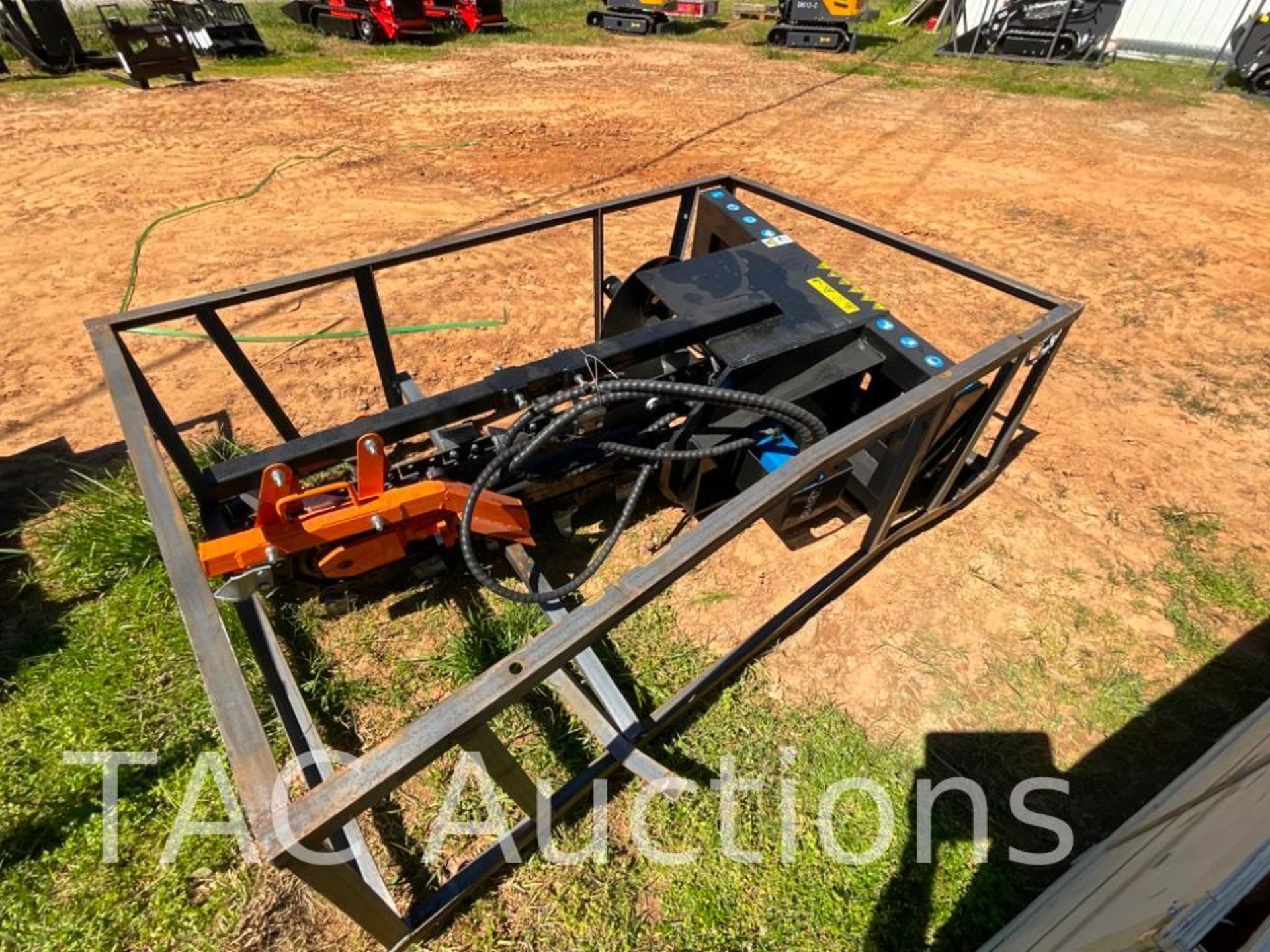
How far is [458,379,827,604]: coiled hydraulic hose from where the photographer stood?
196cm

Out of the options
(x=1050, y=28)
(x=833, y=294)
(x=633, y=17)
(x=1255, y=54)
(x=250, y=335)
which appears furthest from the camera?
(x=633, y=17)

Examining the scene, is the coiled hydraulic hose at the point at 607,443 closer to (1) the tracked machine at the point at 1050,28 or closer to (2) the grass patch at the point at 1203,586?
(2) the grass patch at the point at 1203,586

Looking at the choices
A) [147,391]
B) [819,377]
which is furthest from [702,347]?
[147,391]

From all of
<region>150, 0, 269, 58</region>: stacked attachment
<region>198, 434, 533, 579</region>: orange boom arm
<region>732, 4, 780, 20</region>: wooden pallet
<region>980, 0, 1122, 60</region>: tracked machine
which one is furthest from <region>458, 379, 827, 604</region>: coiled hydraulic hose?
Answer: <region>732, 4, 780, 20</region>: wooden pallet

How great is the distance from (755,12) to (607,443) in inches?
805

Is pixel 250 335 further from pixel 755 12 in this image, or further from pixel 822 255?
pixel 755 12

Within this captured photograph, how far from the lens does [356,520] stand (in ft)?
6.97

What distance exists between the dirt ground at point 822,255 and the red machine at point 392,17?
258 cm

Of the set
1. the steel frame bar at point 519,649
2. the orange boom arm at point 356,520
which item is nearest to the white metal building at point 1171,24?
the steel frame bar at point 519,649

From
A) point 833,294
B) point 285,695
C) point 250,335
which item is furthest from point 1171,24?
point 285,695

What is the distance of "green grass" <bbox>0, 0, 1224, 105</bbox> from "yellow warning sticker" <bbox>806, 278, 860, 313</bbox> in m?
10.7

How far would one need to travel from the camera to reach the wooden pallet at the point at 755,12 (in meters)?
17.7

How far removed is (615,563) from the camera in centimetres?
304

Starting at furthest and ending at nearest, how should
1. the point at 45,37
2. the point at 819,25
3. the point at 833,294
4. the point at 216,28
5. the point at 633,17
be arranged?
the point at 633,17 < the point at 819,25 < the point at 216,28 < the point at 45,37 < the point at 833,294
